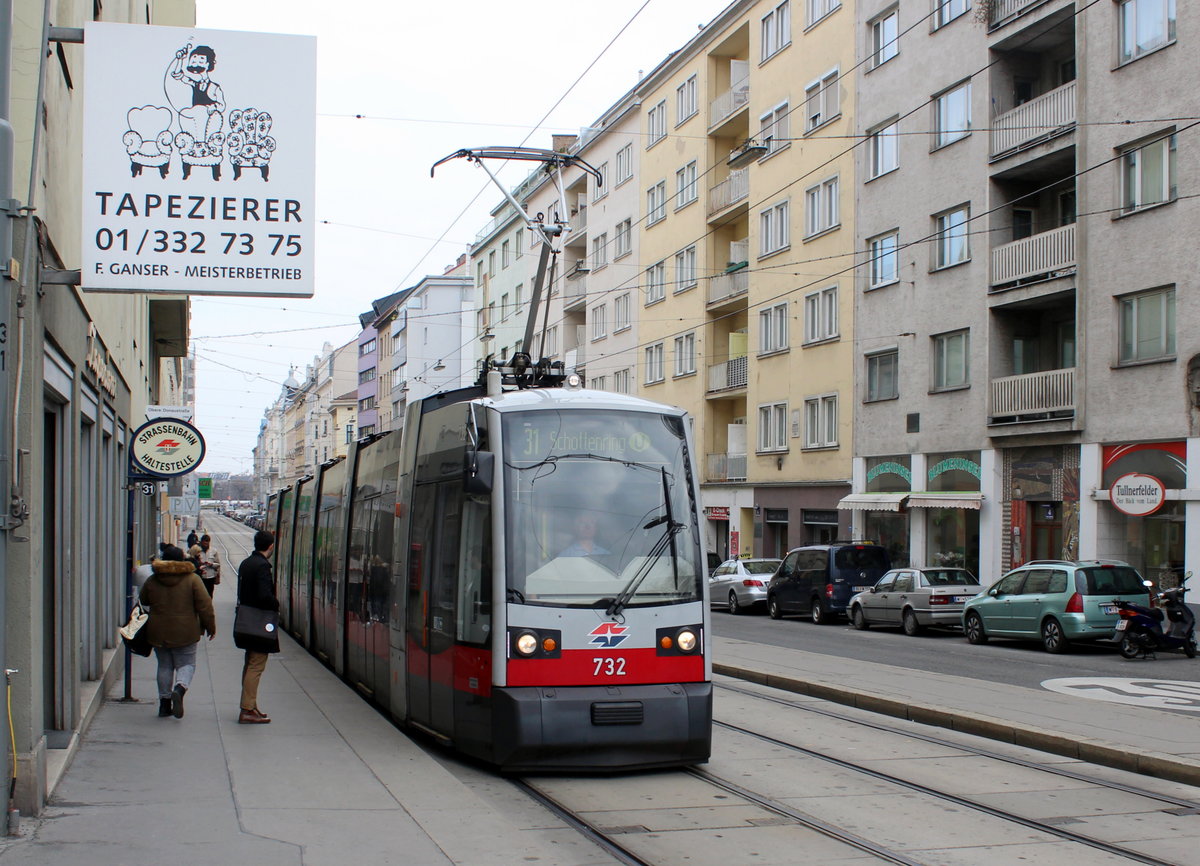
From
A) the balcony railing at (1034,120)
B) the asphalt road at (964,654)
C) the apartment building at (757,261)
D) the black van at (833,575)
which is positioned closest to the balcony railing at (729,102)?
the apartment building at (757,261)

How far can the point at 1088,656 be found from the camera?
21.8 meters

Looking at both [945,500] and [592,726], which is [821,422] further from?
Result: [592,726]

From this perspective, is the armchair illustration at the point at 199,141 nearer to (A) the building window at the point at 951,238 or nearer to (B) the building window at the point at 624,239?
(A) the building window at the point at 951,238

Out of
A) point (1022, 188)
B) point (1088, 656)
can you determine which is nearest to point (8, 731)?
point (1088, 656)

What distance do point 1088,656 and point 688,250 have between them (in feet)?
101

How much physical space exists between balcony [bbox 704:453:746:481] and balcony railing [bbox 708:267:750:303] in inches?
223

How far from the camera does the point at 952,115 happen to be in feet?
111

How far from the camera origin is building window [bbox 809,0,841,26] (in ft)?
130

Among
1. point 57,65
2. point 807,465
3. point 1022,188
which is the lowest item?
point 807,465

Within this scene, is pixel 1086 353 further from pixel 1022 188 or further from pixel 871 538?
pixel 871 538

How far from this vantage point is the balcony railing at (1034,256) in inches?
1157

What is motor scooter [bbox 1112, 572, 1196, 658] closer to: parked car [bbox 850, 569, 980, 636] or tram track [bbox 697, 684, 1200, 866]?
parked car [bbox 850, 569, 980, 636]

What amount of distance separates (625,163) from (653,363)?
956cm

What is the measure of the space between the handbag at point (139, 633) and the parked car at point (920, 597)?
60.2 ft
